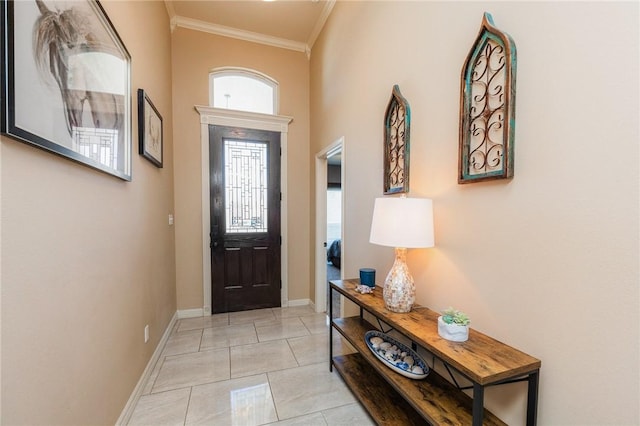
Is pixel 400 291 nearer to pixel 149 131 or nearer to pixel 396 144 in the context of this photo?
pixel 396 144

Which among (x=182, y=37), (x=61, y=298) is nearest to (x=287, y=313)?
(x=61, y=298)

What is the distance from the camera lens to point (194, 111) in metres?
3.32

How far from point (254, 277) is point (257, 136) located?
6.30 ft

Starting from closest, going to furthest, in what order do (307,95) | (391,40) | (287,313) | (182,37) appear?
(391,40) < (182,37) < (287,313) < (307,95)

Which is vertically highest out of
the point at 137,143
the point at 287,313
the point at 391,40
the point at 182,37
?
the point at 182,37

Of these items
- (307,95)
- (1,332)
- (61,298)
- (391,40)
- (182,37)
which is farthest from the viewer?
(307,95)

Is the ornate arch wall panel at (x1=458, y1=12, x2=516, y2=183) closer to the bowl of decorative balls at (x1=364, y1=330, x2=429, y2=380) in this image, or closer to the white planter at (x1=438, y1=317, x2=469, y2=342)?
the white planter at (x1=438, y1=317, x2=469, y2=342)

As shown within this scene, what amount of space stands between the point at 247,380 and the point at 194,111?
3.07 meters

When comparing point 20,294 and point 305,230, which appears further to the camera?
point 305,230

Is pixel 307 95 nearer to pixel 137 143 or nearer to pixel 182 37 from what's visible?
pixel 182 37

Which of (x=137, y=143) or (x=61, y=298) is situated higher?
(x=137, y=143)

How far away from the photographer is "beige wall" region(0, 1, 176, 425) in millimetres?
866

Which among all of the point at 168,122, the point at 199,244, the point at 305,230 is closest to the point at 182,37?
the point at 168,122

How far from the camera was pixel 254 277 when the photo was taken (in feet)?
11.8
